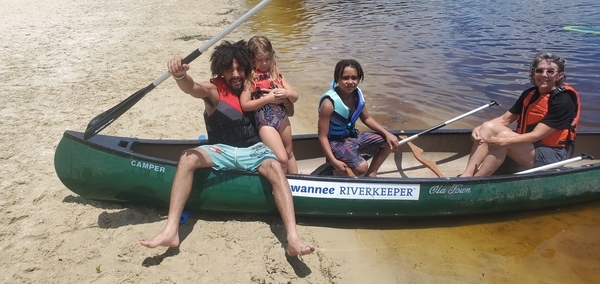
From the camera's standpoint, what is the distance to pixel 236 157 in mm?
3898

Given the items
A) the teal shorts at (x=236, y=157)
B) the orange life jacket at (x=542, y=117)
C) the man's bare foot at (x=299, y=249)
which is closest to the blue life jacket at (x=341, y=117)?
the teal shorts at (x=236, y=157)

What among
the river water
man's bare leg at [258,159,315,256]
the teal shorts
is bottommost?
the river water

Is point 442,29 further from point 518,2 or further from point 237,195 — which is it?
point 237,195

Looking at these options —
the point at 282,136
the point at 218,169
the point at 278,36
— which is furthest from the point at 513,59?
the point at 218,169

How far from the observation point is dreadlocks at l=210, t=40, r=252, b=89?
3791mm

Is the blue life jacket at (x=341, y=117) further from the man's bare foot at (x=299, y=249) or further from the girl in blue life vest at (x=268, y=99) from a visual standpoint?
the man's bare foot at (x=299, y=249)

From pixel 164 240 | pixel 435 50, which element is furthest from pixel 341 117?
pixel 435 50

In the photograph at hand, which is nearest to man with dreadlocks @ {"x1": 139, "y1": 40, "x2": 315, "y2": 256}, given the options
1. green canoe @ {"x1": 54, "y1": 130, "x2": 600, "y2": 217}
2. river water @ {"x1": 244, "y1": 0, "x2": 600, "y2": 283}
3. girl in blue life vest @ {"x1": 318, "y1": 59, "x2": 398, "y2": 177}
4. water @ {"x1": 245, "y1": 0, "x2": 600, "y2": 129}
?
green canoe @ {"x1": 54, "y1": 130, "x2": 600, "y2": 217}

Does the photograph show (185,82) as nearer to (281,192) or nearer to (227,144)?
(227,144)

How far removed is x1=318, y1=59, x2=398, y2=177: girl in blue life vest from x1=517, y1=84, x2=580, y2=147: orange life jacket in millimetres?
1316

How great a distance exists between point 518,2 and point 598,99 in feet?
43.6

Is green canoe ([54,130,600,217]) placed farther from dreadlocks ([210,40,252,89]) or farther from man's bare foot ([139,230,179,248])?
dreadlocks ([210,40,252,89])

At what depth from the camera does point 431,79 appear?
928 centimetres

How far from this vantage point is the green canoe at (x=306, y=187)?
12.8 ft
